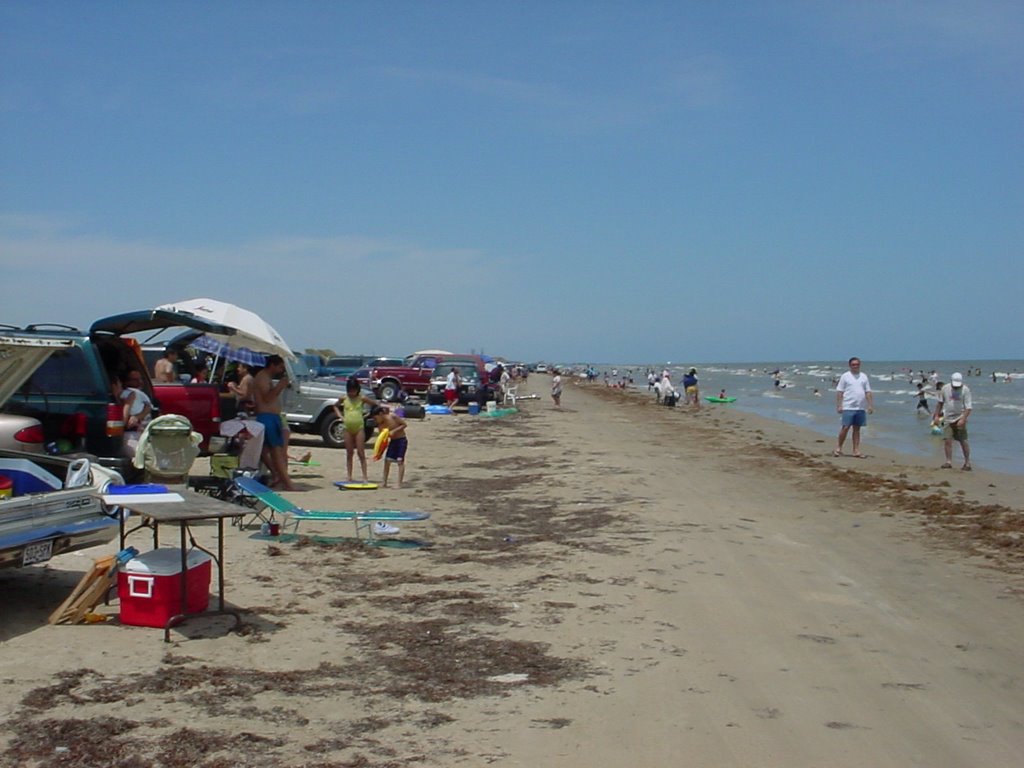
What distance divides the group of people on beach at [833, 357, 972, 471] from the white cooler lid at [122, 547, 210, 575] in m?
12.8

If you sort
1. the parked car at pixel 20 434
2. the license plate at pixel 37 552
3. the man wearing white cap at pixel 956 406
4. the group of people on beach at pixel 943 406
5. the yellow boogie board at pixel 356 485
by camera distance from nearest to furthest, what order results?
the license plate at pixel 37 552 → the parked car at pixel 20 434 → the yellow boogie board at pixel 356 485 → the man wearing white cap at pixel 956 406 → the group of people on beach at pixel 943 406

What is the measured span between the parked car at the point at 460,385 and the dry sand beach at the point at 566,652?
2135cm

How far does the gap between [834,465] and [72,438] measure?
12.8m

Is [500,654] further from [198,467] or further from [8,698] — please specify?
[198,467]

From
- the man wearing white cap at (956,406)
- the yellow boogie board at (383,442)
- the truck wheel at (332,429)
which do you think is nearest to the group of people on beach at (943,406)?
the man wearing white cap at (956,406)

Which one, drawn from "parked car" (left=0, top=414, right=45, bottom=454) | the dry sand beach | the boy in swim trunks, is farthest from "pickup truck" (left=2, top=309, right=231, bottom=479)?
the boy in swim trunks

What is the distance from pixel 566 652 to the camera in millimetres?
5988

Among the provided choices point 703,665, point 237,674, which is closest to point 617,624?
point 703,665

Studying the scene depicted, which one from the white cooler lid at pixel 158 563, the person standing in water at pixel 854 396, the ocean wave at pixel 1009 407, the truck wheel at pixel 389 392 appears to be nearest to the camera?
the white cooler lid at pixel 158 563

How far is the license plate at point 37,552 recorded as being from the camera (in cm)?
621

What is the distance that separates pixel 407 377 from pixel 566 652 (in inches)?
1150

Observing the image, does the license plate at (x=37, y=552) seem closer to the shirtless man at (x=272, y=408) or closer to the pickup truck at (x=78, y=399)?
the pickup truck at (x=78, y=399)

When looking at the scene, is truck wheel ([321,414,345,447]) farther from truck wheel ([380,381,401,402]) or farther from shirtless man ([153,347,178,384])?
truck wheel ([380,381,401,402])

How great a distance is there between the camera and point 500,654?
233 inches
